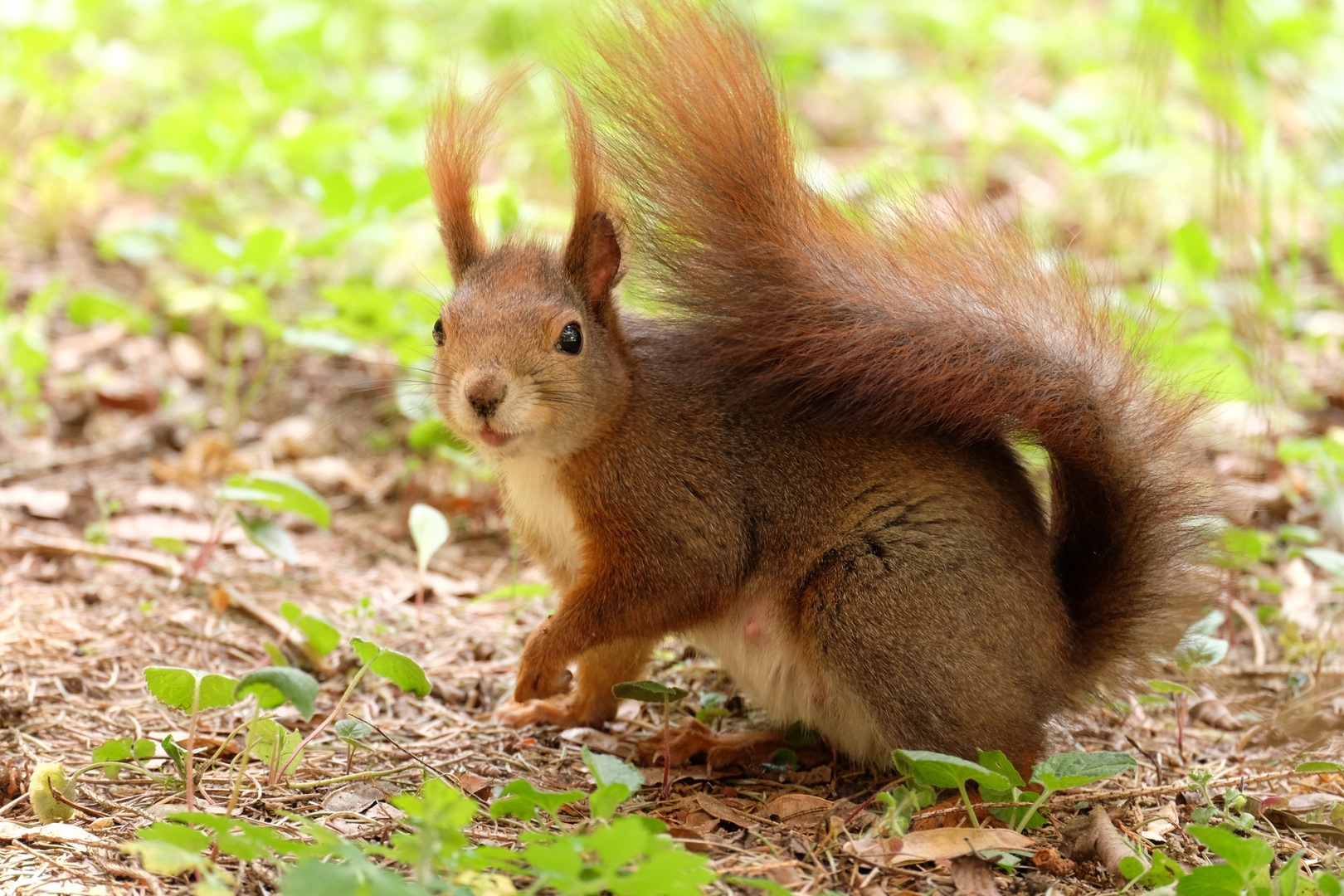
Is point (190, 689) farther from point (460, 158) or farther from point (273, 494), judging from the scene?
point (460, 158)

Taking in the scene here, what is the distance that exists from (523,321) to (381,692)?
898 mm

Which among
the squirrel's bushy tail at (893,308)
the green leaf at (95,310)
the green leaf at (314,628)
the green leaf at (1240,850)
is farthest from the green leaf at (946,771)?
the green leaf at (95,310)

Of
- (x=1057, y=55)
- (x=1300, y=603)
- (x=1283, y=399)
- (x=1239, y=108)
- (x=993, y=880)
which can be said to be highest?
(x=1057, y=55)

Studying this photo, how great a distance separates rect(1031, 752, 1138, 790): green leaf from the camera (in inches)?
72.4

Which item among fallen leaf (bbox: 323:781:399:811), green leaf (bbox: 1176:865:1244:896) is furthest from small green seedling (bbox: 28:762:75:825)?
green leaf (bbox: 1176:865:1244:896)

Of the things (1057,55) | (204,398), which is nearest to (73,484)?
(204,398)

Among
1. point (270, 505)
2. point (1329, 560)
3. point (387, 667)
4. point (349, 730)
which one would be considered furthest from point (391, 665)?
point (1329, 560)

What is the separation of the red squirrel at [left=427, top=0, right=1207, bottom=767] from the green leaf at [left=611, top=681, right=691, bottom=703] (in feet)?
0.37

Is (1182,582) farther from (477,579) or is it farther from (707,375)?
(477,579)

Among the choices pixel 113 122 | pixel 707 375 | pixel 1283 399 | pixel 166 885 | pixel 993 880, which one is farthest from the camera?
pixel 113 122

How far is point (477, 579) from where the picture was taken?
311cm

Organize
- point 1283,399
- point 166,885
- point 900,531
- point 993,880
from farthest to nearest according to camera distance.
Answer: point 1283,399 → point 900,531 → point 993,880 → point 166,885

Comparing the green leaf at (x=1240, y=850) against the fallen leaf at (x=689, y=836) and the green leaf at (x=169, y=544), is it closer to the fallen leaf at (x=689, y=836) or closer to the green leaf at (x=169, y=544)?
the fallen leaf at (x=689, y=836)

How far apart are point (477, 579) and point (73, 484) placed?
1.18 meters
